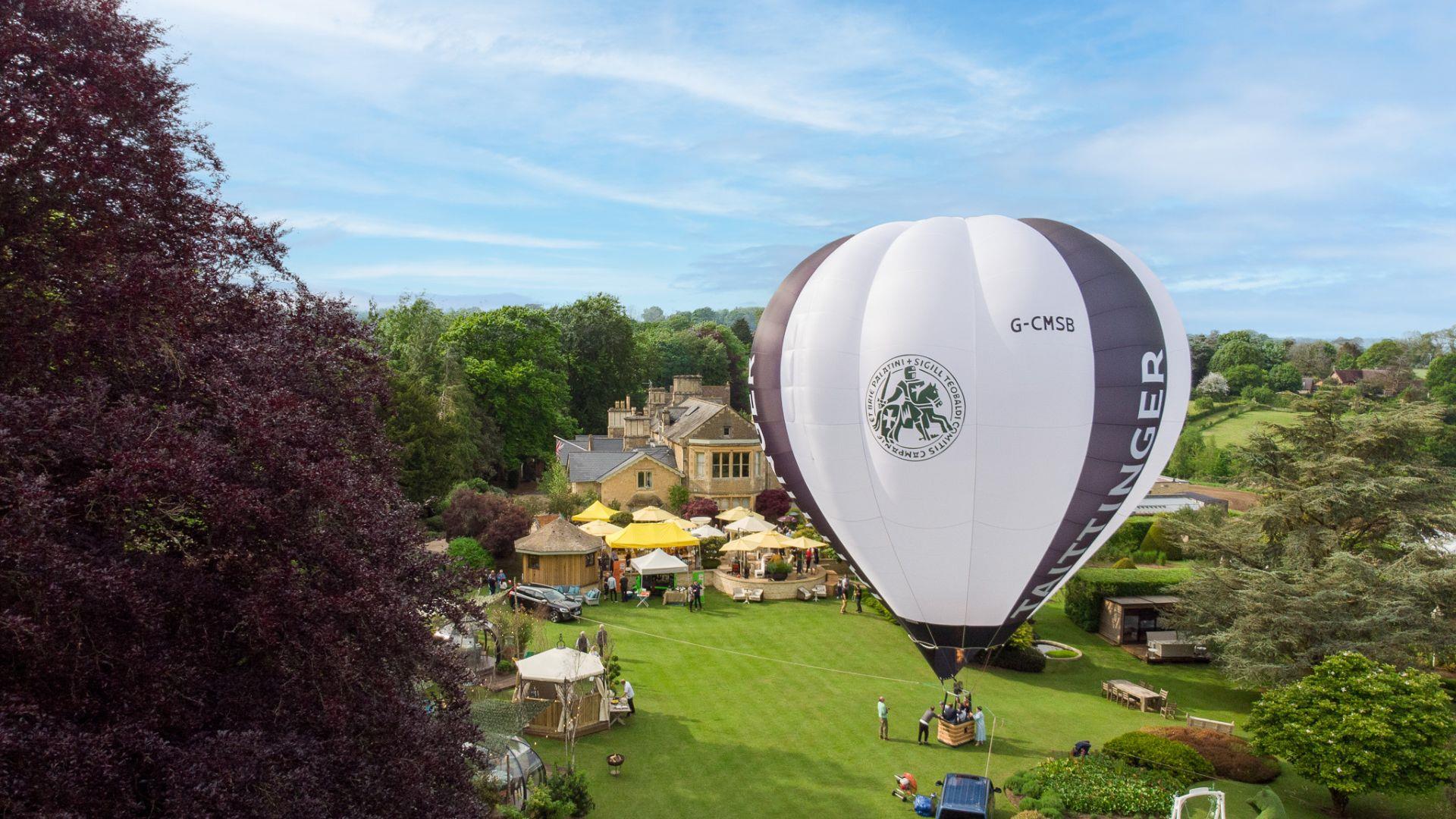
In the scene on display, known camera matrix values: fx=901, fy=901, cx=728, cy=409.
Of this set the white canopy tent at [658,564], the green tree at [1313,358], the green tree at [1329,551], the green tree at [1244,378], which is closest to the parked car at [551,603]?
the white canopy tent at [658,564]

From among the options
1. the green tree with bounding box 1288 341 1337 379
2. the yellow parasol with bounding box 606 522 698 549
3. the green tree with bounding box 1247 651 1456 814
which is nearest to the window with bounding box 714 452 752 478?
the yellow parasol with bounding box 606 522 698 549

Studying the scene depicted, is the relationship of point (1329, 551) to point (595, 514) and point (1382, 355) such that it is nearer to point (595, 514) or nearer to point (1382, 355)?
point (595, 514)

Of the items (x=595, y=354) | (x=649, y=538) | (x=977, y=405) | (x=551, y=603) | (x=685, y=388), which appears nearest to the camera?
(x=977, y=405)

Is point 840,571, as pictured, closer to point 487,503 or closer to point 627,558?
point 627,558

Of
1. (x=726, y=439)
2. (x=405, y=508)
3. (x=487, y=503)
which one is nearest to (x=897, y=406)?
(x=405, y=508)

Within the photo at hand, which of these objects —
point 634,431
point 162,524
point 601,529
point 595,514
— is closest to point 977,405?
point 162,524

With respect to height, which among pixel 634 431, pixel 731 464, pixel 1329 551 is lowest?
pixel 1329 551
